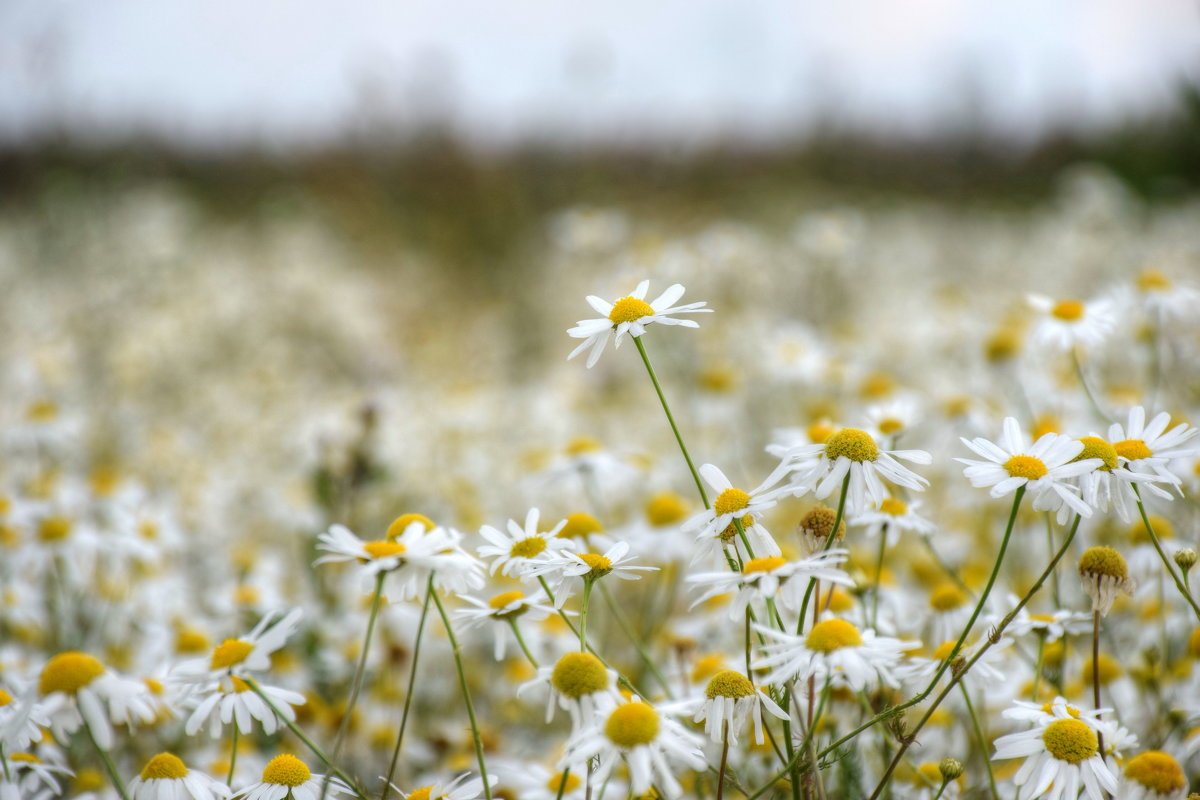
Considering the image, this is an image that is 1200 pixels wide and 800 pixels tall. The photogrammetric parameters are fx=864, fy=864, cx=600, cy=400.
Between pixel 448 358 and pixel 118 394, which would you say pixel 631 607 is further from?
pixel 448 358

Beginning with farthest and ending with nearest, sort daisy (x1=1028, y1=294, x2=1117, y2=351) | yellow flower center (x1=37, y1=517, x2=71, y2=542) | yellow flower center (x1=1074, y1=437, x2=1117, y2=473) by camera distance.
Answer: yellow flower center (x1=37, y1=517, x2=71, y2=542) < daisy (x1=1028, y1=294, x2=1117, y2=351) < yellow flower center (x1=1074, y1=437, x2=1117, y2=473)

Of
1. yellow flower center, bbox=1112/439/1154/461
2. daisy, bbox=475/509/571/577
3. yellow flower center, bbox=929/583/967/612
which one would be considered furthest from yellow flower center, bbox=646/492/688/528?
yellow flower center, bbox=1112/439/1154/461

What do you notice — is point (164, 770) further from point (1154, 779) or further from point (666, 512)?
point (1154, 779)

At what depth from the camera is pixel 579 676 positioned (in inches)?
35.9

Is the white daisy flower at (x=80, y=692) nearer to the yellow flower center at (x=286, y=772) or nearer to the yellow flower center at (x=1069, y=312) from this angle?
the yellow flower center at (x=286, y=772)

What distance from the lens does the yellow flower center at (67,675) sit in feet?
3.56

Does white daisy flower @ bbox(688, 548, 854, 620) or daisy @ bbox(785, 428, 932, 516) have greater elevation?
daisy @ bbox(785, 428, 932, 516)

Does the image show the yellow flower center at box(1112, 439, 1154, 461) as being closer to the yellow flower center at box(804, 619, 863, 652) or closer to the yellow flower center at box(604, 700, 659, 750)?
the yellow flower center at box(804, 619, 863, 652)

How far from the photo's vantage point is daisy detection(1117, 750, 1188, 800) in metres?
0.98

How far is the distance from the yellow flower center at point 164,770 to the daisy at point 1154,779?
115 cm

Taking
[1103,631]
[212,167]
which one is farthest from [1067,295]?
[212,167]

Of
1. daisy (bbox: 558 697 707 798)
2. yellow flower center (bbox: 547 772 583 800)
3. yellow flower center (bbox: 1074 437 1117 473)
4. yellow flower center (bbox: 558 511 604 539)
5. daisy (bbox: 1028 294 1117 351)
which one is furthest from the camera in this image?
daisy (bbox: 1028 294 1117 351)

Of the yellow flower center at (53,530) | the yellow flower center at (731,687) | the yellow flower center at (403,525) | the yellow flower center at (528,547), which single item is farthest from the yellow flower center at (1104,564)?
the yellow flower center at (53,530)

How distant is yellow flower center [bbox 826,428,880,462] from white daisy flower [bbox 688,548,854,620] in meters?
0.12
